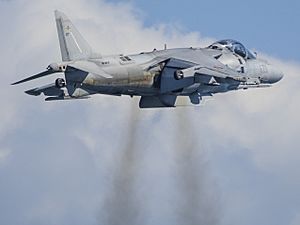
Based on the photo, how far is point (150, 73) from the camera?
400 feet

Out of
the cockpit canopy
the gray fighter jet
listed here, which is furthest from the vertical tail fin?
the cockpit canopy

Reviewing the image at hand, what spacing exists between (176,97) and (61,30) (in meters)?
9.28

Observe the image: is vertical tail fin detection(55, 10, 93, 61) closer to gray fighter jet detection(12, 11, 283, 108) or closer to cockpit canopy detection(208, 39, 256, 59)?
gray fighter jet detection(12, 11, 283, 108)

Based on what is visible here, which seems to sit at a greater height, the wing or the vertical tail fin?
the vertical tail fin

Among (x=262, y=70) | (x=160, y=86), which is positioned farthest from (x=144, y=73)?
(x=262, y=70)

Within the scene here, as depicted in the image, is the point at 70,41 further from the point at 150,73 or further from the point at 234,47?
the point at 234,47

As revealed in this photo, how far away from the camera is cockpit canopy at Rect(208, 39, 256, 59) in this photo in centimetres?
12925

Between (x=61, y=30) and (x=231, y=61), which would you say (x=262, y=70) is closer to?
(x=231, y=61)

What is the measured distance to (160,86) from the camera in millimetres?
122562

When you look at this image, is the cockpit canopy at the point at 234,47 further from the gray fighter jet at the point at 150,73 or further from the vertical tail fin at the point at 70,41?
the vertical tail fin at the point at 70,41

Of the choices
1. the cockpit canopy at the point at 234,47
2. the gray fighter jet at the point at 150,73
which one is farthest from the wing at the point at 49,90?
the cockpit canopy at the point at 234,47

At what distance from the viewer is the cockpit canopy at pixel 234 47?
12925 cm

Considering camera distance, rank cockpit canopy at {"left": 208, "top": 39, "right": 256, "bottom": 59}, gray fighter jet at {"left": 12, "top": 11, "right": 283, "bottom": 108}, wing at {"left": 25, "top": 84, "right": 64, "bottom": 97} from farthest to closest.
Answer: cockpit canopy at {"left": 208, "top": 39, "right": 256, "bottom": 59} < wing at {"left": 25, "top": 84, "right": 64, "bottom": 97} < gray fighter jet at {"left": 12, "top": 11, "right": 283, "bottom": 108}

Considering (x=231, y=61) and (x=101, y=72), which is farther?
(x=231, y=61)
